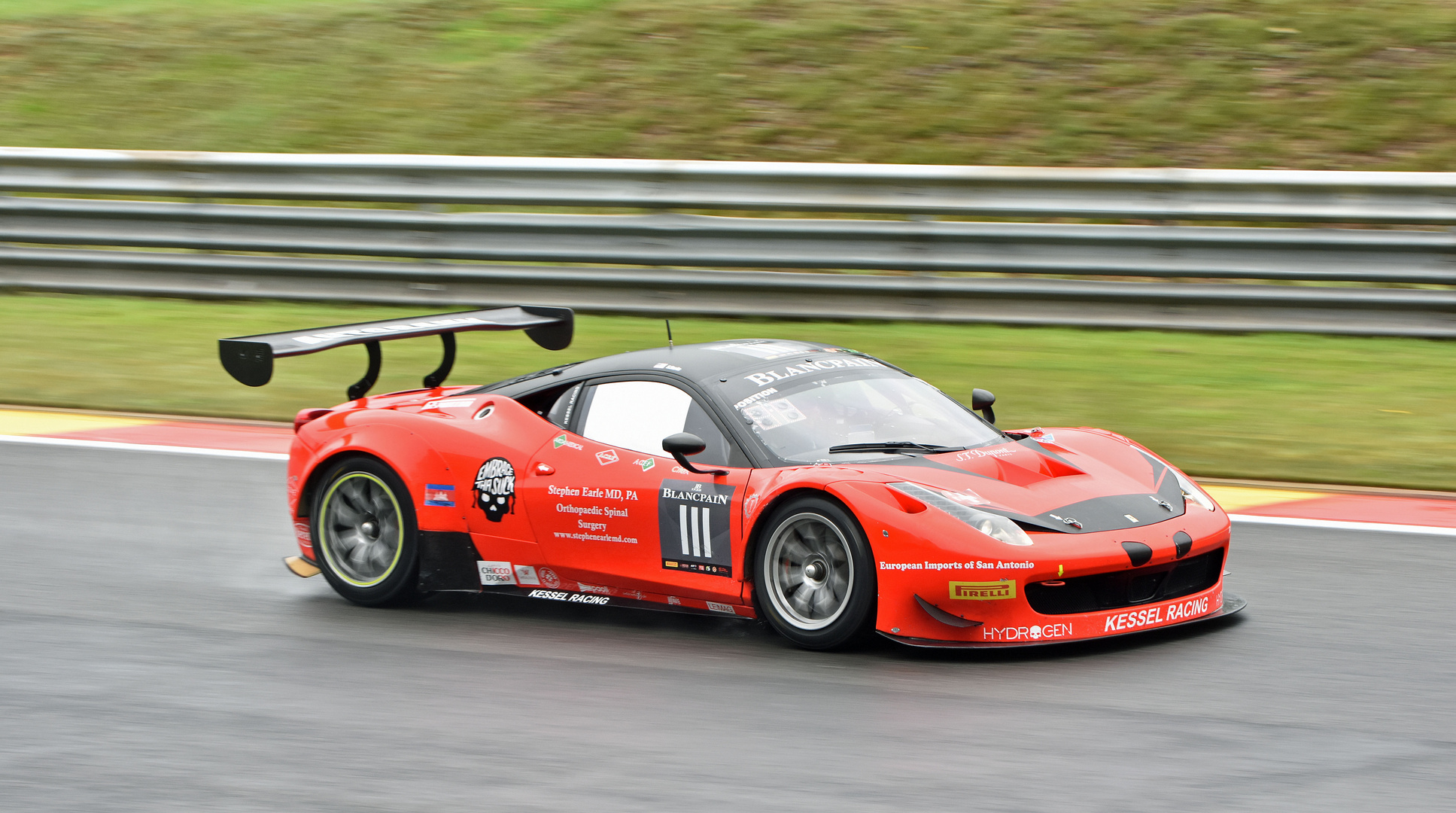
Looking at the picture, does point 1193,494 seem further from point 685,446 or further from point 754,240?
point 754,240

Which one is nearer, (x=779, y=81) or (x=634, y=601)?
(x=634, y=601)

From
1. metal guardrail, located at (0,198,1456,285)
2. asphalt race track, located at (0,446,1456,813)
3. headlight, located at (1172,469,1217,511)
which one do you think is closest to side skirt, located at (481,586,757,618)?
asphalt race track, located at (0,446,1456,813)

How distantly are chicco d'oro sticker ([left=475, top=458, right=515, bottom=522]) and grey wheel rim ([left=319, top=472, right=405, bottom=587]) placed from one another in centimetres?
47

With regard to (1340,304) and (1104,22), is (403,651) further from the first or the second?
(1104,22)

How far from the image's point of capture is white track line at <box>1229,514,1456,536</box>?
8250 mm

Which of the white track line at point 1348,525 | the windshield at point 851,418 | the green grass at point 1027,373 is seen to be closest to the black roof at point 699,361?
the windshield at point 851,418

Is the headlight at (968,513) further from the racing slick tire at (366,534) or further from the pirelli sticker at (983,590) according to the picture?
the racing slick tire at (366,534)

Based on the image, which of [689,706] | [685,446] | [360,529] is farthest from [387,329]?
[689,706]

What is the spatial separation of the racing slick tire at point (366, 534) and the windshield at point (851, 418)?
1.67m

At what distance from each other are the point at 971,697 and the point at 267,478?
5.57 m

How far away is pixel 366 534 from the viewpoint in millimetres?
7609

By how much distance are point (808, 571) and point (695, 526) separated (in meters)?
0.51

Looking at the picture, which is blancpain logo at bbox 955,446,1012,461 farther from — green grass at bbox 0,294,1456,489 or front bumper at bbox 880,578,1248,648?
green grass at bbox 0,294,1456,489

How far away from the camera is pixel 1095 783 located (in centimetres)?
494
